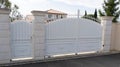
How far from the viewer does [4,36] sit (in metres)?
6.86

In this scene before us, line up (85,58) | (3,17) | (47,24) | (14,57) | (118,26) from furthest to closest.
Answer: (118,26)
(85,58)
(47,24)
(14,57)
(3,17)

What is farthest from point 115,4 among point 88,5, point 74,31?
point 74,31

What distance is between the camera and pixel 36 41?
765 centimetres

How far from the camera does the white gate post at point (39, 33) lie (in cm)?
757

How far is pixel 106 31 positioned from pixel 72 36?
242 cm

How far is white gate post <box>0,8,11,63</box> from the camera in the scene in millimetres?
6766

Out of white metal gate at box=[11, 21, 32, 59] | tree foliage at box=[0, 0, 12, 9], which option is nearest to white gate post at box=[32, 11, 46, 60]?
white metal gate at box=[11, 21, 32, 59]

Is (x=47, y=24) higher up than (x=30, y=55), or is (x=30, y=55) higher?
(x=47, y=24)

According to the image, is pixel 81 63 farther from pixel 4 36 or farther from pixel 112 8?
pixel 112 8

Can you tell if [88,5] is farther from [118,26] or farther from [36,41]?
[36,41]

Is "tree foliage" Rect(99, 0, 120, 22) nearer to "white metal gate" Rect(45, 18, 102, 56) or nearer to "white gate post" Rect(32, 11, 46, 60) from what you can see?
"white metal gate" Rect(45, 18, 102, 56)

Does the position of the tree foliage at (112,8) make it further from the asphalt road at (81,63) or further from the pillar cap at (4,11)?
the pillar cap at (4,11)

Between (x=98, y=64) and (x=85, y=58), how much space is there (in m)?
1.12

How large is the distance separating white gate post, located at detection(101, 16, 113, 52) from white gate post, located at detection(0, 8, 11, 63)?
564 cm
